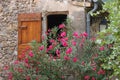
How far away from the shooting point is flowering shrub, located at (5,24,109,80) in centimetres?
697

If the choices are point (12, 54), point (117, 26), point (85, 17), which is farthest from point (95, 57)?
point (117, 26)

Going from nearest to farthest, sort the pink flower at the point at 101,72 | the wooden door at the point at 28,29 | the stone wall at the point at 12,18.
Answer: the pink flower at the point at 101,72 → the wooden door at the point at 28,29 → the stone wall at the point at 12,18

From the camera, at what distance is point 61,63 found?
6980 millimetres

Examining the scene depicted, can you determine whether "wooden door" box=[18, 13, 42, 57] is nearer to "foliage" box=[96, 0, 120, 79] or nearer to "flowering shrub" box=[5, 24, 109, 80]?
"flowering shrub" box=[5, 24, 109, 80]

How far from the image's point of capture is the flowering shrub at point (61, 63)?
697cm

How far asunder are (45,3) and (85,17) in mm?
1370

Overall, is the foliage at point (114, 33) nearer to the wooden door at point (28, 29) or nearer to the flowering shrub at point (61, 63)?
the flowering shrub at point (61, 63)

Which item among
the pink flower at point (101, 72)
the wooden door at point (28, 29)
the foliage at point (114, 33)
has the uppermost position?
the foliage at point (114, 33)

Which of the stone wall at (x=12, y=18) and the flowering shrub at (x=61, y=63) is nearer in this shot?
the flowering shrub at (x=61, y=63)

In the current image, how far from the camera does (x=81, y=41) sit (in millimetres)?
7613

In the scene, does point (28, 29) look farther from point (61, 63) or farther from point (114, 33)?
point (114, 33)

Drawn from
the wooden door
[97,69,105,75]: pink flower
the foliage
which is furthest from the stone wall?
the foliage

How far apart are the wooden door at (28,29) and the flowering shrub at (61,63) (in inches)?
72.5

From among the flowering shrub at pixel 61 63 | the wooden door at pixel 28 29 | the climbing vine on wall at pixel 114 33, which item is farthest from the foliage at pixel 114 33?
the wooden door at pixel 28 29
